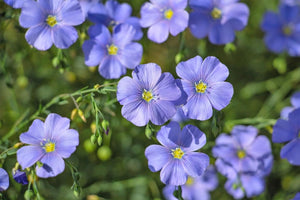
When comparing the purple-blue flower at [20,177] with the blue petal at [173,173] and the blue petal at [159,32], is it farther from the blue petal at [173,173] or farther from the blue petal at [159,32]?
the blue petal at [159,32]

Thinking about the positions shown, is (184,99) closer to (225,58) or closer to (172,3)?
(172,3)

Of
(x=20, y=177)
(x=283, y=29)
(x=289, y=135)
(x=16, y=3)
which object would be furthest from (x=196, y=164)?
(x=283, y=29)

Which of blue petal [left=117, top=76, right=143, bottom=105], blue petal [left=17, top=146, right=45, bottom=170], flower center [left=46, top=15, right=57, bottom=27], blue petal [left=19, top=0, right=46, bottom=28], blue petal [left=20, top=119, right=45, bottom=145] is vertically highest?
blue petal [left=19, top=0, right=46, bottom=28]

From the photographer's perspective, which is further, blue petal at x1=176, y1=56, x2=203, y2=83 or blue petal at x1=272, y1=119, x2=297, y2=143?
blue petal at x1=272, y1=119, x2=297, y2=143

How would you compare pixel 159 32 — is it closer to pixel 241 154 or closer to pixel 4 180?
pixel 241 154

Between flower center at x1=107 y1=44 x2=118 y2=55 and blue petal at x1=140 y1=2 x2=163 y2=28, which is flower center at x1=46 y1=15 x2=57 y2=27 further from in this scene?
blue petal at x1=140 y1=2 x2=163 y2=28

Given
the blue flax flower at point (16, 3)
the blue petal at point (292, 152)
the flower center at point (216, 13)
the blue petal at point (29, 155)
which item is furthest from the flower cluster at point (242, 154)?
the blue flax flower at point (16, 3)

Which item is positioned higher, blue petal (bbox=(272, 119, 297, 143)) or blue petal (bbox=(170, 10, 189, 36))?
blue petal (bbox=(170, 10, 189, 36))

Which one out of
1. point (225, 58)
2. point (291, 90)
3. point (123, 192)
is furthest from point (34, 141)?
point (291, 90)

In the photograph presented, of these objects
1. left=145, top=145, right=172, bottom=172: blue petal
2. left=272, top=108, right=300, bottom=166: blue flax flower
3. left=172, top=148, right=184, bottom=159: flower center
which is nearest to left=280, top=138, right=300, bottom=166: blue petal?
left=272, top=108, right=300, bottom=166: blue flax flower
